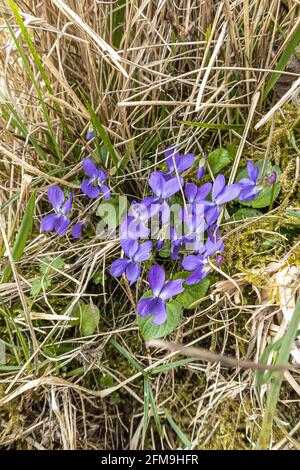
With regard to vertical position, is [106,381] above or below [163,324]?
below

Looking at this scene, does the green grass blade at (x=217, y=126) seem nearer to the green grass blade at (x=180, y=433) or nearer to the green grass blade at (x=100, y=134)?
the green grass blade at (x=100, y=134)

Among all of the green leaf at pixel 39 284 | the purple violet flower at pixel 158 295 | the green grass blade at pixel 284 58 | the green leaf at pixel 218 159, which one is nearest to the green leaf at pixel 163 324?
the purple violet flower at pixel 158 295

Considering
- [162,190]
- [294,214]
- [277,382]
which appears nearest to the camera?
[277,382]

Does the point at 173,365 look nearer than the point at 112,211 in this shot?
Yes

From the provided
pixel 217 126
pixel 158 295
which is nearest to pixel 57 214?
pixel 158 295

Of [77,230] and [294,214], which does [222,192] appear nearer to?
[294,214]

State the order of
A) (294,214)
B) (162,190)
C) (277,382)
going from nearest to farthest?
(277,382), (294,214), (162,190)
